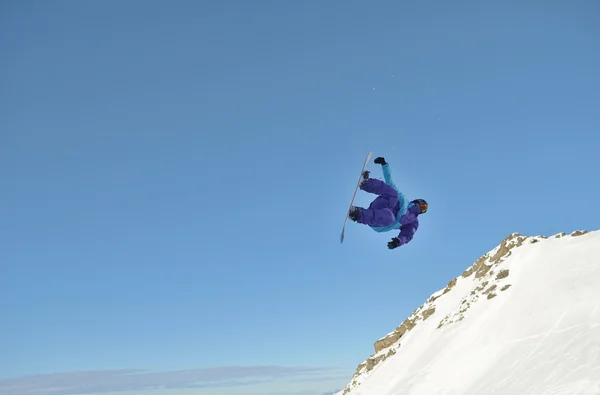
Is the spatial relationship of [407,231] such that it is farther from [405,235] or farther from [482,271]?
[482,271]

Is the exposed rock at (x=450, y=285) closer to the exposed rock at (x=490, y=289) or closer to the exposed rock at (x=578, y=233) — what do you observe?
the exposed rock at (x=490, y=289)

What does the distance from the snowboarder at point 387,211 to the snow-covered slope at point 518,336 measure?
7.34 metres

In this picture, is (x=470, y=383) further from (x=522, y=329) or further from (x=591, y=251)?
(x=591, y=251)

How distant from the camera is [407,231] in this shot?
618 inches

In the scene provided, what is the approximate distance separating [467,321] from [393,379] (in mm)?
5994

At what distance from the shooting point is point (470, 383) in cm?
2195

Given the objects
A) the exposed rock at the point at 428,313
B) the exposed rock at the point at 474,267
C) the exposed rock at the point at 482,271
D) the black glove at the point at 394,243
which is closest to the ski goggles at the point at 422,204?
the black glove at the point at 394,243

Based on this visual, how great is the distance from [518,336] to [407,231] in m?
11.8

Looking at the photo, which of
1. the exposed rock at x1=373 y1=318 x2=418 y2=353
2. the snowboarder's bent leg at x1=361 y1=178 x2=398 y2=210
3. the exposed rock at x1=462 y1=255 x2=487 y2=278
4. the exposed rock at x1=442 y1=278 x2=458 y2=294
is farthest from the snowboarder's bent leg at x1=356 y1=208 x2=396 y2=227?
the exposed rock at x1=442 y1=278 x2=458 y2=294

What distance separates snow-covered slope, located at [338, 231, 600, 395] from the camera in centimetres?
1820

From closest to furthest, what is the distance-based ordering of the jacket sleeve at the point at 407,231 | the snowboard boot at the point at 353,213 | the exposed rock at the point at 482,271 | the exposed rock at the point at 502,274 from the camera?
the snowboard boot at the point at 353,213
the jacket sleeve at the point at 407,231
the exposed rock at the point at 502,274
the exposed rock at the point at 482,271

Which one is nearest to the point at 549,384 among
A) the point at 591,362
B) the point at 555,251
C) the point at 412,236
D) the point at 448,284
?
the point at 591,362

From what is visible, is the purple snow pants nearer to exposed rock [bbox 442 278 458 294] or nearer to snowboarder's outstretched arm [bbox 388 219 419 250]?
snowboarder's outstretched arm [bbox 388 219 419 250]

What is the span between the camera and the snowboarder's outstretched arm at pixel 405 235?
49.8 ft
